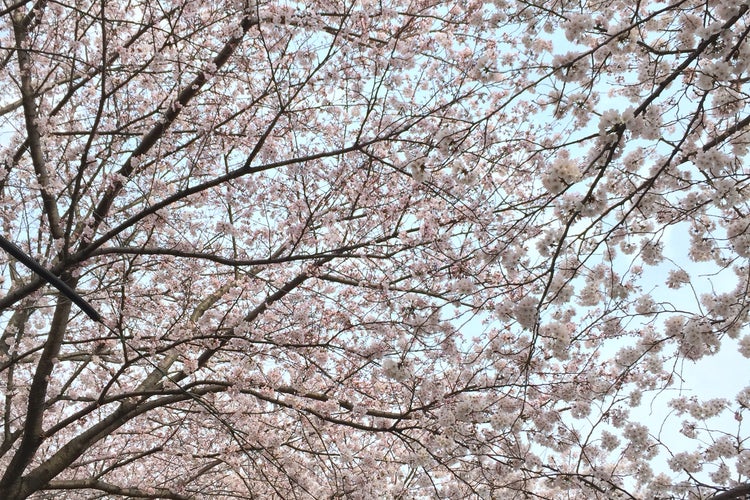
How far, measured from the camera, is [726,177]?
2.75 metres

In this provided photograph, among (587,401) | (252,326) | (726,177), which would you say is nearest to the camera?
(726,177)

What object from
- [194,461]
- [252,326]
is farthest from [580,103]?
[194,461]

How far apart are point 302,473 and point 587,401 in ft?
10.8

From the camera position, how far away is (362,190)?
5148 millimetres

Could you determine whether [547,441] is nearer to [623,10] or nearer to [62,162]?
[623,10]

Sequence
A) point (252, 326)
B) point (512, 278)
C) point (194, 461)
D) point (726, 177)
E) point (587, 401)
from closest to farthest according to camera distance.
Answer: point (726, 177)
point (512, 278)
point (587, 401)
point (252, 326)
point (194, 461)

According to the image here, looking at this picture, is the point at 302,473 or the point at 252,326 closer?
the point at 252,326

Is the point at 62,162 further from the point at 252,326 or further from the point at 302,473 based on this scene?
the point at 302,473

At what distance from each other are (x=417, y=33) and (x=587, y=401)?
11.5 ft

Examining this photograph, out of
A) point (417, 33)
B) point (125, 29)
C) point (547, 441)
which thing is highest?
point (125, 29)

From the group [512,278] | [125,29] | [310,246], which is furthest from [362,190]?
[125,29]

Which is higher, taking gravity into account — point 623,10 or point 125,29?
point 125,29

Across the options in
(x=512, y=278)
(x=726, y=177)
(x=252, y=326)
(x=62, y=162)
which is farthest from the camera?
(x=62, y=162)

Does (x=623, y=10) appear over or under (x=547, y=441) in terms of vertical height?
over
